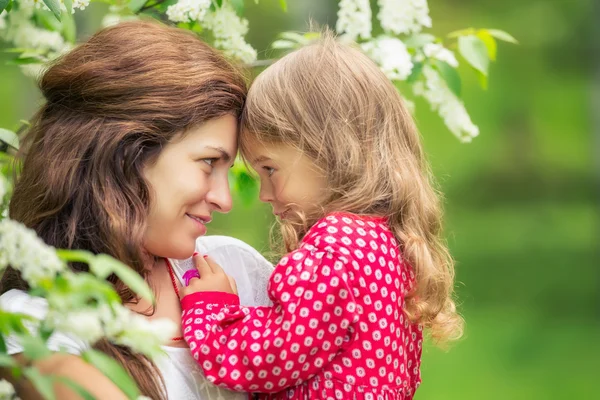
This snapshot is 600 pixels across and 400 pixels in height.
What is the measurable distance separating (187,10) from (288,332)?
37.9 inches

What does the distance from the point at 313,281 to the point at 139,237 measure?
357 millimetres

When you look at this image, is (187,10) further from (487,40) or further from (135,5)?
(487,40)

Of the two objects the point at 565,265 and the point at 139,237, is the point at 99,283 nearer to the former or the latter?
the point at 139,237

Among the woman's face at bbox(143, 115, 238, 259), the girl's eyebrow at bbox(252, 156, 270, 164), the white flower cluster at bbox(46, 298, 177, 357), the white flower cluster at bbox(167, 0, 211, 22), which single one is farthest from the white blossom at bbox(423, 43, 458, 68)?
the white flower cluster at bbox(46, 298, 177, 357)

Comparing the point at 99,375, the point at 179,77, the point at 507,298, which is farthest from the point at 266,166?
the point at 507,298

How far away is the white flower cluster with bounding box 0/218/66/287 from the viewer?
1024 millimetres

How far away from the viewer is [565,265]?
11.0m

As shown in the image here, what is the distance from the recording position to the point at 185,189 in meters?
1.85

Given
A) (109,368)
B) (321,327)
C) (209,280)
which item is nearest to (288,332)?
(321,327)

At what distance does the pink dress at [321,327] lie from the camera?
5.73 ft

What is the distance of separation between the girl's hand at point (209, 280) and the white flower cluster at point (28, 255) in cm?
90

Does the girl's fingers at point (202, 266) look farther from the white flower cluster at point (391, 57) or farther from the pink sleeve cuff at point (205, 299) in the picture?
the white flower cluster at point (391, 57)

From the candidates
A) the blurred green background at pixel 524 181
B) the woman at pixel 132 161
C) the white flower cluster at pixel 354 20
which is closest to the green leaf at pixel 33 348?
the woman at pixel 132 161

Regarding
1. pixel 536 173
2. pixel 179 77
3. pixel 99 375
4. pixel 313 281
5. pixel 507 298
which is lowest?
pixel 507 298
